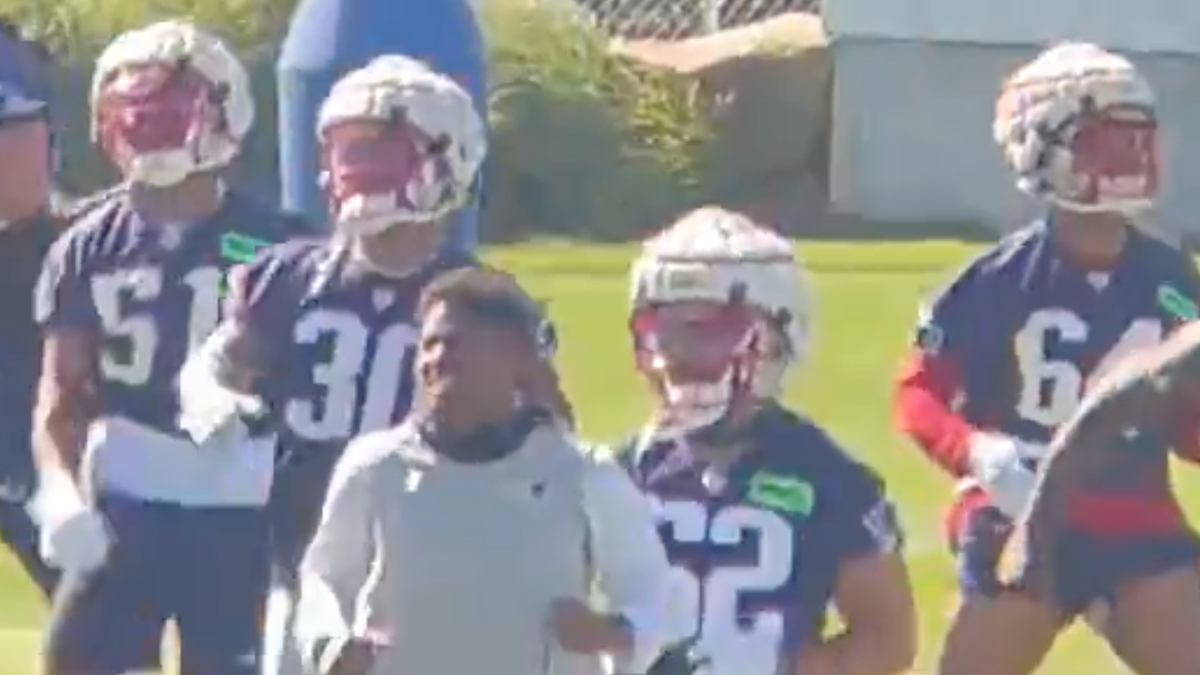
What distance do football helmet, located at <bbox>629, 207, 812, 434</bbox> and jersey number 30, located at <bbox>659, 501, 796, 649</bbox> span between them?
0.16 m

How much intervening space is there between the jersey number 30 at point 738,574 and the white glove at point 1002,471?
1323 mm

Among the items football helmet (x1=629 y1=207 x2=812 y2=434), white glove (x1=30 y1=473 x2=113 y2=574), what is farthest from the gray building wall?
football helmet (x1=629 y1=207 x2=812 y2=434)

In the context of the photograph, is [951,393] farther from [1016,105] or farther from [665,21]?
[665,21]

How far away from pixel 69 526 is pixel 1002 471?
1.87 m

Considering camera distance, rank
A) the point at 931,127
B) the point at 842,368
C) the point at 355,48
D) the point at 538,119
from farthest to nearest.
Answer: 1. the point at 931,127
2. the point at 538,119
3. the point at 842,368
4. the point at 355,48

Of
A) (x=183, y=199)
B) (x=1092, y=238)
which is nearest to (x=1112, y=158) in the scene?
(x=1092, y=238)

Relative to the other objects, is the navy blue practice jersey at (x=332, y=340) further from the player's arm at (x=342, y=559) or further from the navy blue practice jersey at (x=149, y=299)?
the player's arm at (x=342, y=559)

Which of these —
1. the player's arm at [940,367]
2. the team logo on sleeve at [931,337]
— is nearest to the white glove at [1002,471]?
the player's arm at [940,367]

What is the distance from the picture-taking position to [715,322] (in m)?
6.79

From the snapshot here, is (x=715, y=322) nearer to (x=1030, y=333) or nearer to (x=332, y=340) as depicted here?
(x=332, y=340)

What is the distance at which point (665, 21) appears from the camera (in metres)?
29.9

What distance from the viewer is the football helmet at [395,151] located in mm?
7348

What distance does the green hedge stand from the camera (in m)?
25.3

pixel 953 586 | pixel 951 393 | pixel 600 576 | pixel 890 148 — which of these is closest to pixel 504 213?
pixel 890 148
